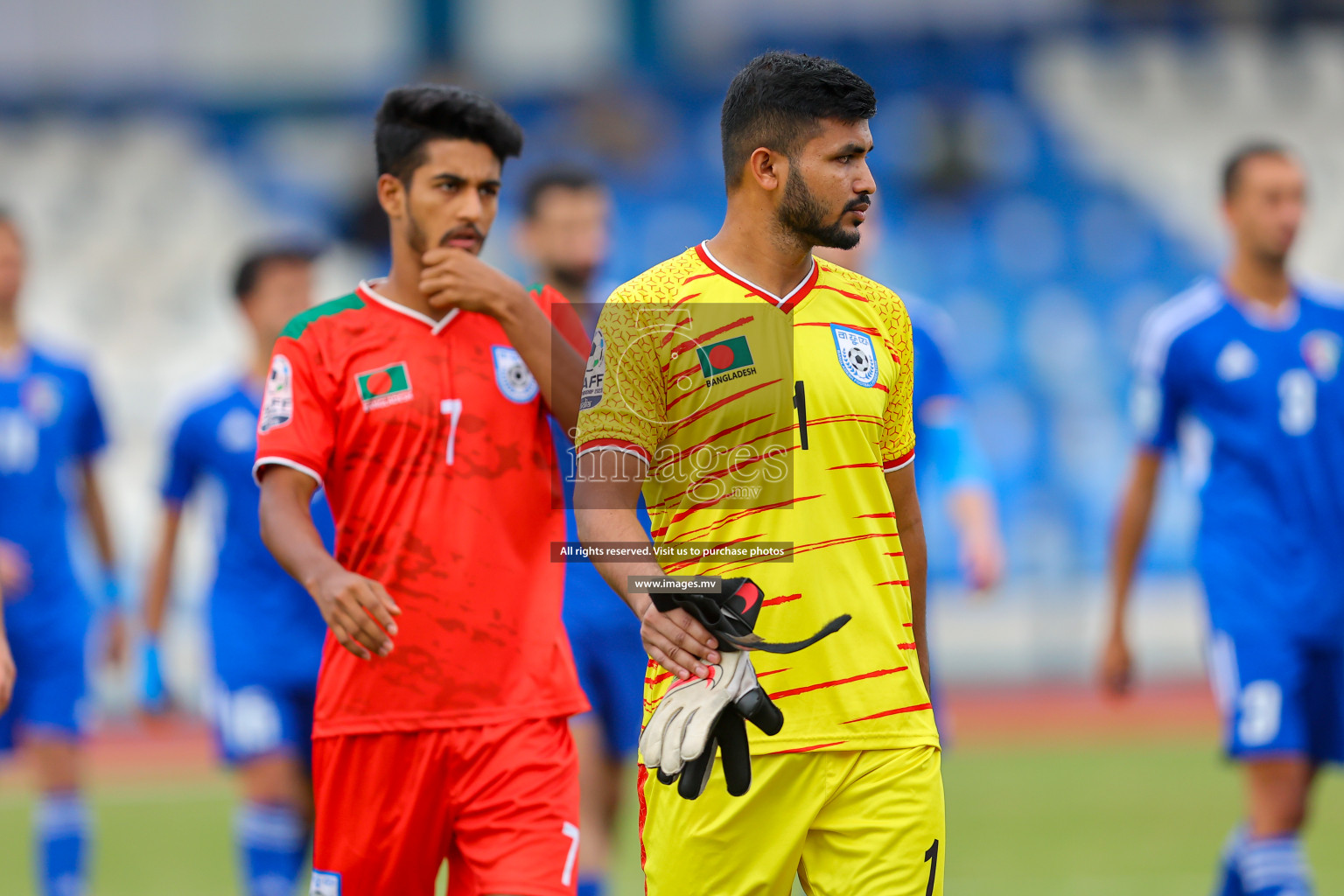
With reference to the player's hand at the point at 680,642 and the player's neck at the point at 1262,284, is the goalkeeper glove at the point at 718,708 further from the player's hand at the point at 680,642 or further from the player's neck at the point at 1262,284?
the player's neck at the point at 1262,284

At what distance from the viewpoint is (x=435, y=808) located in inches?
156

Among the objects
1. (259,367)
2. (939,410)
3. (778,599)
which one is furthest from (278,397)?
(939,410)

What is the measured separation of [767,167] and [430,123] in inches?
42.4

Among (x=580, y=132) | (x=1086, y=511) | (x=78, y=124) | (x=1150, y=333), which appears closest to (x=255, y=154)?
(x=78, y=124)

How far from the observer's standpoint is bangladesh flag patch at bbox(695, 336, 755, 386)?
11.1ft

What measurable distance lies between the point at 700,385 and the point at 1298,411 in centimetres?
315

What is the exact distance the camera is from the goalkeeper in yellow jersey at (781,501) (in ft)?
11.0

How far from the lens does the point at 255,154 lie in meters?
21.0

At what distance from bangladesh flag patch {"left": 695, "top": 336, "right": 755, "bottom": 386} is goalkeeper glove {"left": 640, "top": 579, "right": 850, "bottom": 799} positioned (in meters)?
0.44

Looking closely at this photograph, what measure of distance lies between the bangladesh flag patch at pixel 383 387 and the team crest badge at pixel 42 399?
373cm

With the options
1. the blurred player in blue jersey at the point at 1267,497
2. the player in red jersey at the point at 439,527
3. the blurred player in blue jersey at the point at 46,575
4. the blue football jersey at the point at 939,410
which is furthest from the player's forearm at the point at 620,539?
the blurred player in blue jersey at the point at 46,575

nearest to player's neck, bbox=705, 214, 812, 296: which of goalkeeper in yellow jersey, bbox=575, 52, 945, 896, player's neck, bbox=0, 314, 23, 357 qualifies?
goalkeeper in yellow jersey, bbox=575, 52, 945, 896

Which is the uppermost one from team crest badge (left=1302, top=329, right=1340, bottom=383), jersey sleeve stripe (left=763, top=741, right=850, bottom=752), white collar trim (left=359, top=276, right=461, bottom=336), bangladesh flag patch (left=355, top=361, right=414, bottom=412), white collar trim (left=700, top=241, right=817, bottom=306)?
team crest badge (left=1302, top=329, right=1340, bottom=383)

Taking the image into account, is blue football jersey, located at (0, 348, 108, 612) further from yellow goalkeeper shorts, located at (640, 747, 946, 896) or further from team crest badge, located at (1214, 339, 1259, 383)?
team crest badge, located at (1214, 339, 1259, 383)
